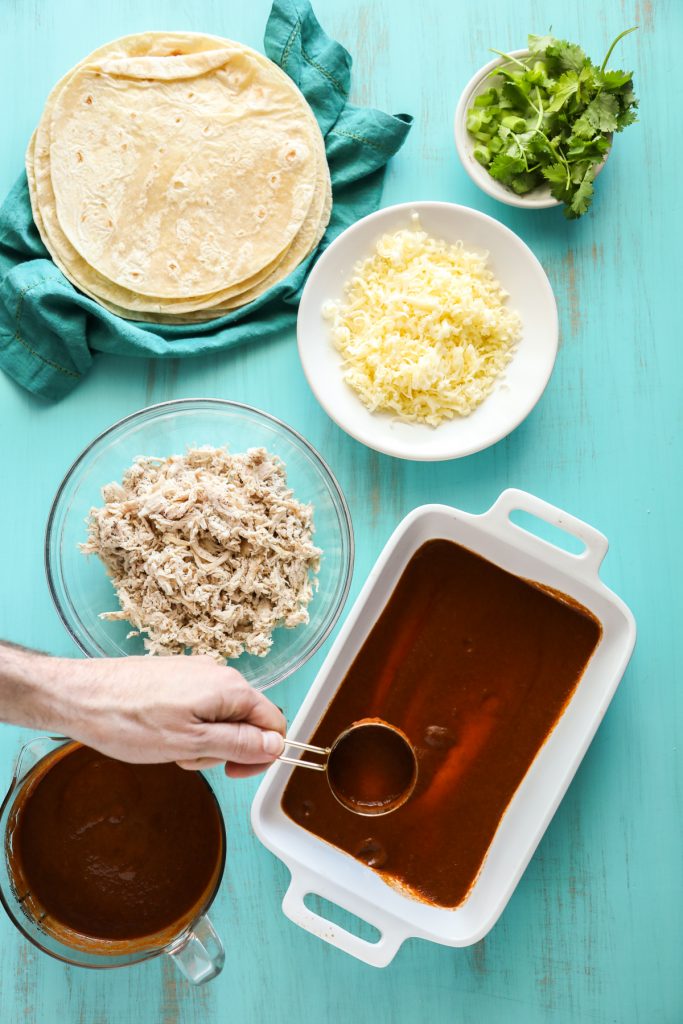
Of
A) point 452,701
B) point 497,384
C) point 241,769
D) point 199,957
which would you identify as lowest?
point 199,957

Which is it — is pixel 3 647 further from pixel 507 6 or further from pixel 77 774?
pixel 507 6

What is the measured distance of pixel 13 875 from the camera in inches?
74.6

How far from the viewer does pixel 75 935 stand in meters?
1.94

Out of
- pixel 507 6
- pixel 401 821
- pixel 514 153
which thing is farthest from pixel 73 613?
pixel 507 6

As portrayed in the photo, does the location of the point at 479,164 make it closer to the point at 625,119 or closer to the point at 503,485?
the point at 625,119

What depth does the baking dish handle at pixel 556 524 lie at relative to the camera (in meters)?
2.02

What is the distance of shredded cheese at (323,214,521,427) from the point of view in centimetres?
218

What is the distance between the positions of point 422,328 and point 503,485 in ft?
1.63

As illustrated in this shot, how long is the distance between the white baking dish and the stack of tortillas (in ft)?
2.98

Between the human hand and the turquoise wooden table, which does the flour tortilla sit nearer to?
the turquoise wooden table

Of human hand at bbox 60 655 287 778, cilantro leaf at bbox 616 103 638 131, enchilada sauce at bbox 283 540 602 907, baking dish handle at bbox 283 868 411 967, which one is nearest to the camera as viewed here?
human hand at bbox 60 655 287 778

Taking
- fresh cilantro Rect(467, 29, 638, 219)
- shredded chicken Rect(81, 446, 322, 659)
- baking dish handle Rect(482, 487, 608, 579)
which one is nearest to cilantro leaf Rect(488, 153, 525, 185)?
fresh cilantro Rect(467, 29, 638, 219)

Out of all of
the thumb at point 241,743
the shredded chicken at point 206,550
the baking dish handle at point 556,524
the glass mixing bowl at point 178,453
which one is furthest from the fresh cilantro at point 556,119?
the thumb at point 241,743

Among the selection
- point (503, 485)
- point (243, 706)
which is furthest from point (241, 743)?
point (503, 485)
